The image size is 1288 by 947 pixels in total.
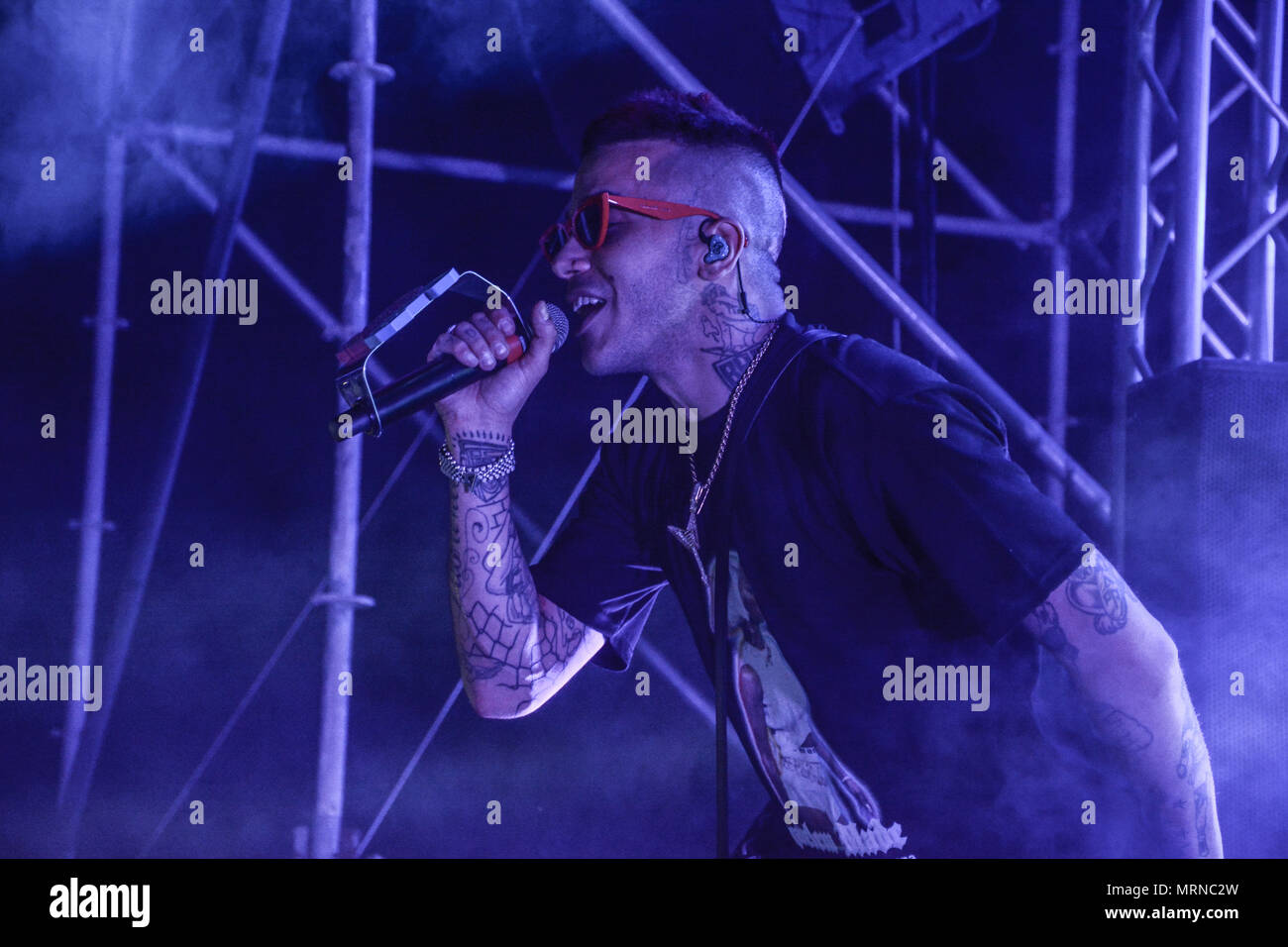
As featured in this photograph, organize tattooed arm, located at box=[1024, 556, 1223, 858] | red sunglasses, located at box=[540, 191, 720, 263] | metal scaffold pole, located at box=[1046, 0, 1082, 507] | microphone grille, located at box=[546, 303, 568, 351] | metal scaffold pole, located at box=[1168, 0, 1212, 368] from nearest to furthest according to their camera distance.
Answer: tattooed arm, located at box=[1024, 556, 1223, 858], microphone grille, located at box=[546, 303, 568, 351], red sunglasses, located at box=[540, 191, 720, 263], metal scaffold pole, located at box=[1168, 0, 1212, 368], metal scaffold pole, located at box=[1046, 0, 1082, 507]

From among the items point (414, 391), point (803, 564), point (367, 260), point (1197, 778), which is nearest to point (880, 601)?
point (803, 564)

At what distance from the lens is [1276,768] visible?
1907 millimetres

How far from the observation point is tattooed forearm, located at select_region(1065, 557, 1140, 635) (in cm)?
137

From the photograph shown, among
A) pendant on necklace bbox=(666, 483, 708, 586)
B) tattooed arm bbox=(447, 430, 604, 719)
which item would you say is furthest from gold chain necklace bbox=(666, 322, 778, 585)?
tattooed arm bbox=(447, 430, 604, 719)

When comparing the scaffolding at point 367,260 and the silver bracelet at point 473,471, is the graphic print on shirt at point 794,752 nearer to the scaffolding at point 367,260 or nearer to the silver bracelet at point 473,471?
the silver bracelet at point 473,471

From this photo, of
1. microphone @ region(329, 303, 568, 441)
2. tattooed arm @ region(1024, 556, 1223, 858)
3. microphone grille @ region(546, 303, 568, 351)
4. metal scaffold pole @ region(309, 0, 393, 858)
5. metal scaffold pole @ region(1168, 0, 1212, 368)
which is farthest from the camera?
metal scaffold pole @ region(309, 0, 393, 858)

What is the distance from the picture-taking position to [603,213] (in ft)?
5.88

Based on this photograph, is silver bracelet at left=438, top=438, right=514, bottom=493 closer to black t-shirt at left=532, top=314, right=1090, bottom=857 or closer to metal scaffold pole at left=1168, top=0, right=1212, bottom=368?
black t-shirt at left=532, top=314, right=1090, bottom=857

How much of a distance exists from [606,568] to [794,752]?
0.47m

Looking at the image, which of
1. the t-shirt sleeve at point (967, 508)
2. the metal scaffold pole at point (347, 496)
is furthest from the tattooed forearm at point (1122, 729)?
the metal scaffold pole at point (347, 496)

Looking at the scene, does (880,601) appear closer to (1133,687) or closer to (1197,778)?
(1133,687)

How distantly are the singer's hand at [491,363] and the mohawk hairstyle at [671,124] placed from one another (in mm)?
418

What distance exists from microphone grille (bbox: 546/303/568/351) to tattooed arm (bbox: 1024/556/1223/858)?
2.62 feet
